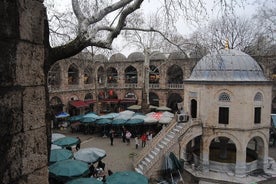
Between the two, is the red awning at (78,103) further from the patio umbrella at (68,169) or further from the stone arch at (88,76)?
the patio umbrella at (68,169)

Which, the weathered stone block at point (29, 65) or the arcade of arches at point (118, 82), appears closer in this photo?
the weathered stone block at point (29, 65)

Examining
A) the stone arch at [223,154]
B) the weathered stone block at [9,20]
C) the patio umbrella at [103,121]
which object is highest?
the weathered stone block at [9,20]

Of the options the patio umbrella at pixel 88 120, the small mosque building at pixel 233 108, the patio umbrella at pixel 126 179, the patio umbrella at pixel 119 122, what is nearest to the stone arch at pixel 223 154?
the small mosque building at pixel 233 108

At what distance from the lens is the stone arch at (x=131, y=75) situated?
42459mm

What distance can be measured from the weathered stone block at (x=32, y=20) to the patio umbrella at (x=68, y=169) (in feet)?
30.0

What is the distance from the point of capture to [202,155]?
17.6 metres

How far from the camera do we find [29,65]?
3070mm

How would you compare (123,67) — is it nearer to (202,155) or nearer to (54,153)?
(202,155)

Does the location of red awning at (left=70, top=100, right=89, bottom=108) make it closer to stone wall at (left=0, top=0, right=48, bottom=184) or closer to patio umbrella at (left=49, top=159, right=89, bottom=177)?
patio umbrella at (left=49, top=159, right=89, bottom=177)

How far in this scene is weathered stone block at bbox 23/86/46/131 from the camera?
3.05 metres

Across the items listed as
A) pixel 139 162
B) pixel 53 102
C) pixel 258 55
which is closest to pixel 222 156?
pixel 139 162

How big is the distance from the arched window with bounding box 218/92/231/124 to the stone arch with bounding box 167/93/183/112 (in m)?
20.2

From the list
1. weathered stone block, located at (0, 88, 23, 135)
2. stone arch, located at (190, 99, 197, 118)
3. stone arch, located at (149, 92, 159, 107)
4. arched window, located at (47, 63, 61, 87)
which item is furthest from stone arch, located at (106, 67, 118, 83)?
weathered stone block, located at (0, 88, 23, 135)

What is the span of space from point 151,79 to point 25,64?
40340 millimetres
